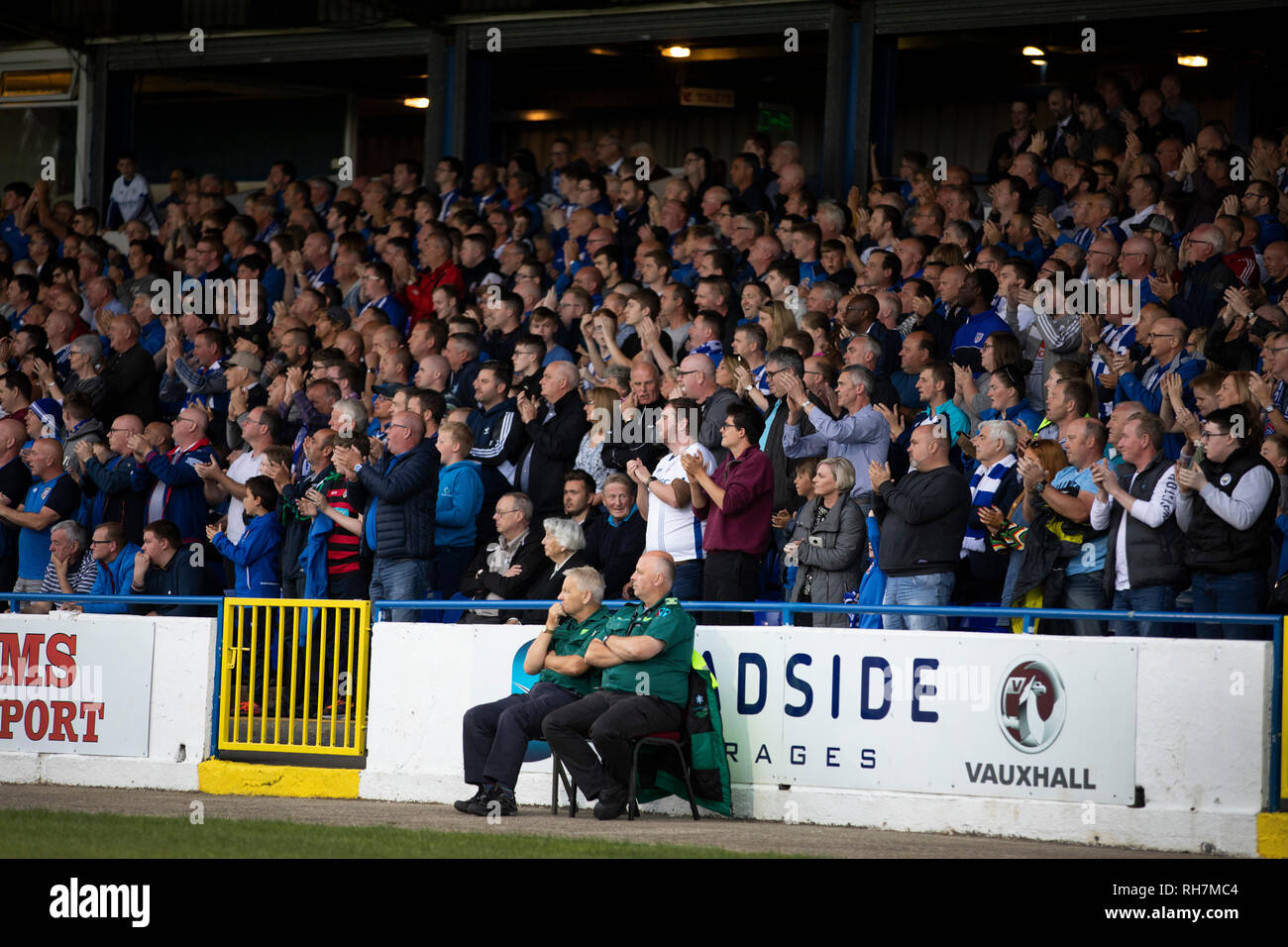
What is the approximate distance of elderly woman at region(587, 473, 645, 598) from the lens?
1241cm

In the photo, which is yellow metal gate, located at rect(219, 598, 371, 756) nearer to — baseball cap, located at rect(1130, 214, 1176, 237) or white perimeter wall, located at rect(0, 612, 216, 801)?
white perimeter wall, located at rect(0, 612, 216, 801)

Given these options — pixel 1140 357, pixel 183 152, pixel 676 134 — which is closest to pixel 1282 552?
pixel 1140 357

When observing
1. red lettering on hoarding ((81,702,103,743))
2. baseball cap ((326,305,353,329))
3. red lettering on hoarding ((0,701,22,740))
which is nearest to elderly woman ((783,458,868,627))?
red lettering on hoarding ((81,702,103,743))

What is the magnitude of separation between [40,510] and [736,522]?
637cm

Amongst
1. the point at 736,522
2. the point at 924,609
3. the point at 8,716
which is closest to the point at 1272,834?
the point at 924,609

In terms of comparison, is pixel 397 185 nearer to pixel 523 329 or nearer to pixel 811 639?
pixel 523 329

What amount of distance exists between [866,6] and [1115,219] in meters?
5.22

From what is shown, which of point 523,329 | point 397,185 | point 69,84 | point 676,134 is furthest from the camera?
point 676,134

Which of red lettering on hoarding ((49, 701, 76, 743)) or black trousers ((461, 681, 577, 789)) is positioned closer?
black trousers ((461, 681, 577, 789))

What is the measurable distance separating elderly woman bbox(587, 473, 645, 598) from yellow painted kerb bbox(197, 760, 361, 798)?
7.45 ft

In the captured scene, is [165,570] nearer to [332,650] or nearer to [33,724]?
[33,724]

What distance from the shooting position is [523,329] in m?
15.7

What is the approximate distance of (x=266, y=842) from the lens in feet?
29.7

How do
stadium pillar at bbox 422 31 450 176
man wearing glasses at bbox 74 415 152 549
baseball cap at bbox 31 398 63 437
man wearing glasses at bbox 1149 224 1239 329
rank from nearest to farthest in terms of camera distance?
man wearing glasses at bbox 1149 224 1239 329 < man wearing glasses at bbox 74 415 152 549 < baseball cap at bbox 31 398 63 437 < stadium pillar at bbox 422 31 450 176
